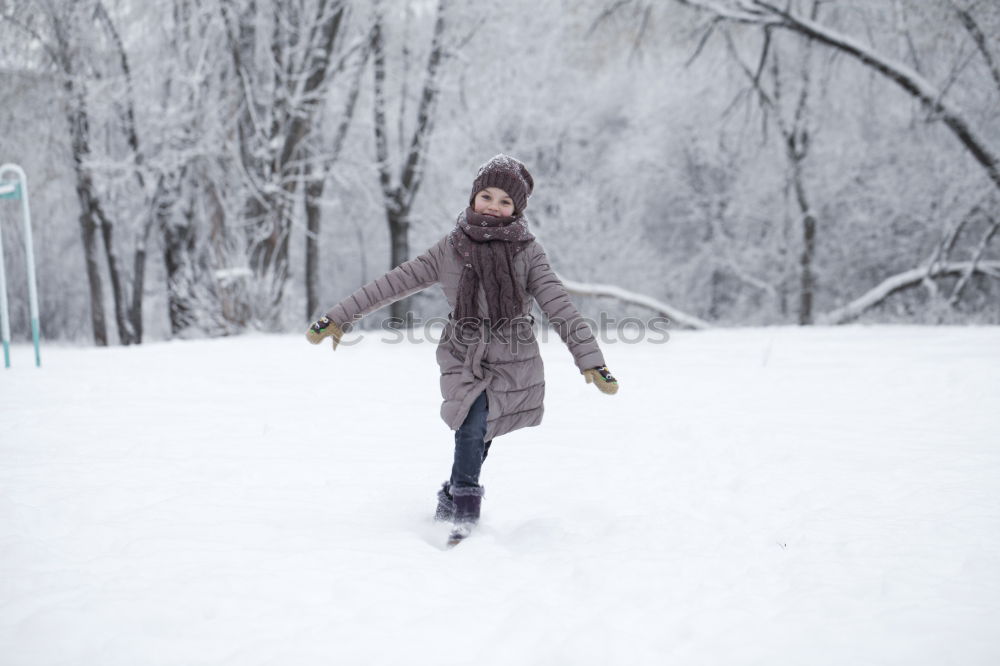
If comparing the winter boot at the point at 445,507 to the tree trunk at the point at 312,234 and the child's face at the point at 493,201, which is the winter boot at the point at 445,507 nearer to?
the child's face at the point at 493,201

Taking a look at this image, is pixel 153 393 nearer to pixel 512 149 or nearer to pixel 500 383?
pixel 500 383

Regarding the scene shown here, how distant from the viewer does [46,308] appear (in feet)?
69.9

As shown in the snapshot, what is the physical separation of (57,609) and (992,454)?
4296 millimetres

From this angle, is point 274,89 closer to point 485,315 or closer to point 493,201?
point 493,201

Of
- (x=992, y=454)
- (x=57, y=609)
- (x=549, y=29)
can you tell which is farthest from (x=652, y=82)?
(x=57, y=609)

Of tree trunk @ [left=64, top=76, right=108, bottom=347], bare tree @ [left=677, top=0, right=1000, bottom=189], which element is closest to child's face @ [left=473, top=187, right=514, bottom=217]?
bare tree @ [left=677, top=0, right=1000, bottom=189]

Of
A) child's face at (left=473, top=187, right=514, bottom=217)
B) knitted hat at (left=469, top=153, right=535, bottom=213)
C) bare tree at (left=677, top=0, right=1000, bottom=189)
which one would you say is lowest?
child's face at (left=473, top=187, right=514, bottom=217)

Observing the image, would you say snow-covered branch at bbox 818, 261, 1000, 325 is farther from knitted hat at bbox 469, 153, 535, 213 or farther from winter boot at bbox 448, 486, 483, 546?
Answer: winter boot at bbox 448, 486, 483, 546

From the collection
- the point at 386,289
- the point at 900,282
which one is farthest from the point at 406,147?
the point at 386,289

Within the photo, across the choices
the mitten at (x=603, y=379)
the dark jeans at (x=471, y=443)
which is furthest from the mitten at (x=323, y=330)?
the mitten at (x=603, y=379)

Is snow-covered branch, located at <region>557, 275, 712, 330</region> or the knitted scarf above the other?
the knitted scarf

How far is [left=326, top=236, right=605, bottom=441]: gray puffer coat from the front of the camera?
2.64 metres

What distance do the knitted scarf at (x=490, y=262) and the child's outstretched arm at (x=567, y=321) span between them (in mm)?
84

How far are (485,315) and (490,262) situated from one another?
222 mm
